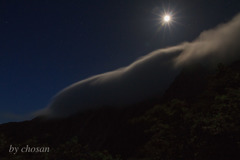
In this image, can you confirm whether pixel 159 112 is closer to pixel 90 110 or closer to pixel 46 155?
pixel 46 155

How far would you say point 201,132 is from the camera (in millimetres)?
10109

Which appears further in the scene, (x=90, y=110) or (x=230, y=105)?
(x=90, y=110)

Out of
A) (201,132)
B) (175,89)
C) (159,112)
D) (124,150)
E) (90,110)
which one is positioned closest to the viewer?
(201,132)

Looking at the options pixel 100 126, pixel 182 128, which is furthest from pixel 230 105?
pixel 100 126

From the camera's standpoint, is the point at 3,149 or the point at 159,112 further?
the point at 159,112

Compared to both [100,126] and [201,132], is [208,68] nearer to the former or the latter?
[100,126]

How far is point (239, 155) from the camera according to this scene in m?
9.04

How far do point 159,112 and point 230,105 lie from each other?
5124mm

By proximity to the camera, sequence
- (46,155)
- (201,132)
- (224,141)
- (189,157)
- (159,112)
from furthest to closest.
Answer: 1. (46,155)
2. (159,112)
3. (189,157)
4. (201,132)
5. (224,141)

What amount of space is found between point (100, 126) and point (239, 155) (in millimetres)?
130695

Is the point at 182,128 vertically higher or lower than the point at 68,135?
lower

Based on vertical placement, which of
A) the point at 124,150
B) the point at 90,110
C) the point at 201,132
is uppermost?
the point at 90,110

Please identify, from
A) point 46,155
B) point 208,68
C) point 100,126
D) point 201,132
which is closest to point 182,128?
point 201,132

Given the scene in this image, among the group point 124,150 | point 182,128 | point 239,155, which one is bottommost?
point 239,155
